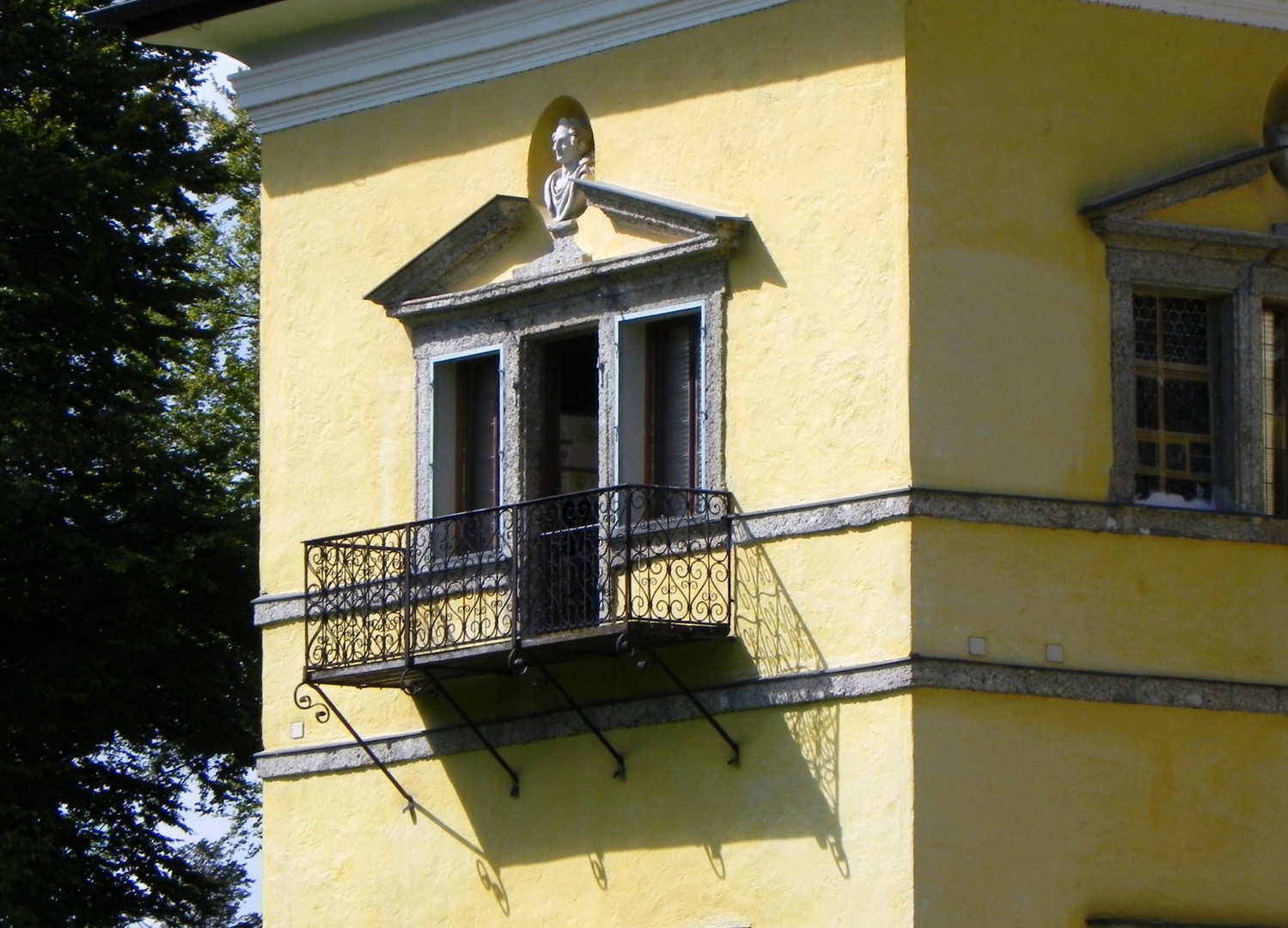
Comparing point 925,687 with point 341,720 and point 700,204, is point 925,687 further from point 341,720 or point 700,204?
point 341,720

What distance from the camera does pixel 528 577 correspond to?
22.1 m

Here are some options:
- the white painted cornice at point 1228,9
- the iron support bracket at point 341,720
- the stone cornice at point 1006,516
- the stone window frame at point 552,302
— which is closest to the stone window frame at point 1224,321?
the stone cornice at point 1006,516

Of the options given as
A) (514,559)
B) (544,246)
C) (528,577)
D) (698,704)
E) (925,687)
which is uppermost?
(544,246)

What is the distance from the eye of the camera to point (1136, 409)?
71.6 ft

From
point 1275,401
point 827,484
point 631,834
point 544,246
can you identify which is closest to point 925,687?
point 827,484

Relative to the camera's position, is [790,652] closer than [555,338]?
Yes

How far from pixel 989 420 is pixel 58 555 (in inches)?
458

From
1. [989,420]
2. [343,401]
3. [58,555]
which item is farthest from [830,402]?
[58,555]

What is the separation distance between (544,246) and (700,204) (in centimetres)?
143

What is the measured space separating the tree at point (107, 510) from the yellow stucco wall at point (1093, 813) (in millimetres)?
10973

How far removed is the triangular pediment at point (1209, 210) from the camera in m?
21.7

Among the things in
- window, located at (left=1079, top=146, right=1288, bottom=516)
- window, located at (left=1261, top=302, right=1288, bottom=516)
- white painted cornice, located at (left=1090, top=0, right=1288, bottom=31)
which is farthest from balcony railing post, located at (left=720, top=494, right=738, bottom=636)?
white painted cornice, located at (left=1090, top=0, right=1288, bottom=31)

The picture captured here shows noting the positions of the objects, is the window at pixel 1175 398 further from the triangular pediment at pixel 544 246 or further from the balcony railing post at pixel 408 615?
the balcony railing post at pixel 408 615

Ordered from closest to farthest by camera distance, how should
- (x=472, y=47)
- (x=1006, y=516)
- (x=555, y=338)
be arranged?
(x=1006, y=516) < (x=555, y=338) < (x=472, y=47)
